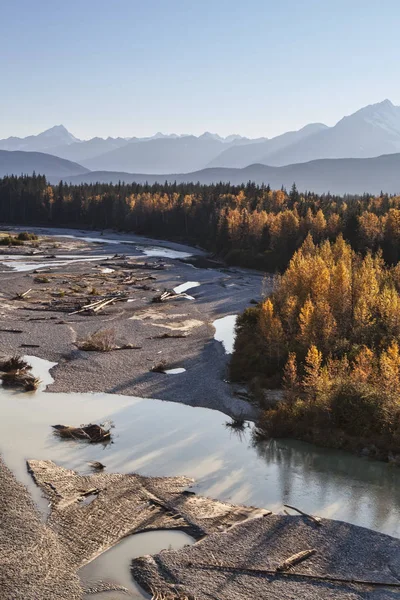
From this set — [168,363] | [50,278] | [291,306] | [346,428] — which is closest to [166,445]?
[346,428]

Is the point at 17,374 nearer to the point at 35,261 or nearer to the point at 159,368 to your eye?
the point at 159,368

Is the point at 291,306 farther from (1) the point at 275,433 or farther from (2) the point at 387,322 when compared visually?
(1) the point at 275,433

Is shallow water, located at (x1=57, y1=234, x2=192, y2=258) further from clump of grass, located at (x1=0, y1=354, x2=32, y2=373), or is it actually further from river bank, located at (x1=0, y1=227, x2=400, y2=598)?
clump of grass, located at (x1=0, y1=354, x2=32, y2=373)

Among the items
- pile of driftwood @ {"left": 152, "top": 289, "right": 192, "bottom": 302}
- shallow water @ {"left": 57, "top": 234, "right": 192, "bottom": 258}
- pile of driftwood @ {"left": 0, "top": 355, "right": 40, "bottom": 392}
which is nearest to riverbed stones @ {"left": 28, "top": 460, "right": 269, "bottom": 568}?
pile of driftwood @ {"left": 0, "top": 355, "right": 40, "bottom": 392}

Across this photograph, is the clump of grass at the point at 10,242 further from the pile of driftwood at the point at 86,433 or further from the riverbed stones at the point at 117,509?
the riverbed stones at the point at 117,509

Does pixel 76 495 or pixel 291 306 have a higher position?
pixel 291 306

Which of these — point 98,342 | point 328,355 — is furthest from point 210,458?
point 98,342

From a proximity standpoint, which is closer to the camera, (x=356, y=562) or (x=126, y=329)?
(x=356, y=562)
